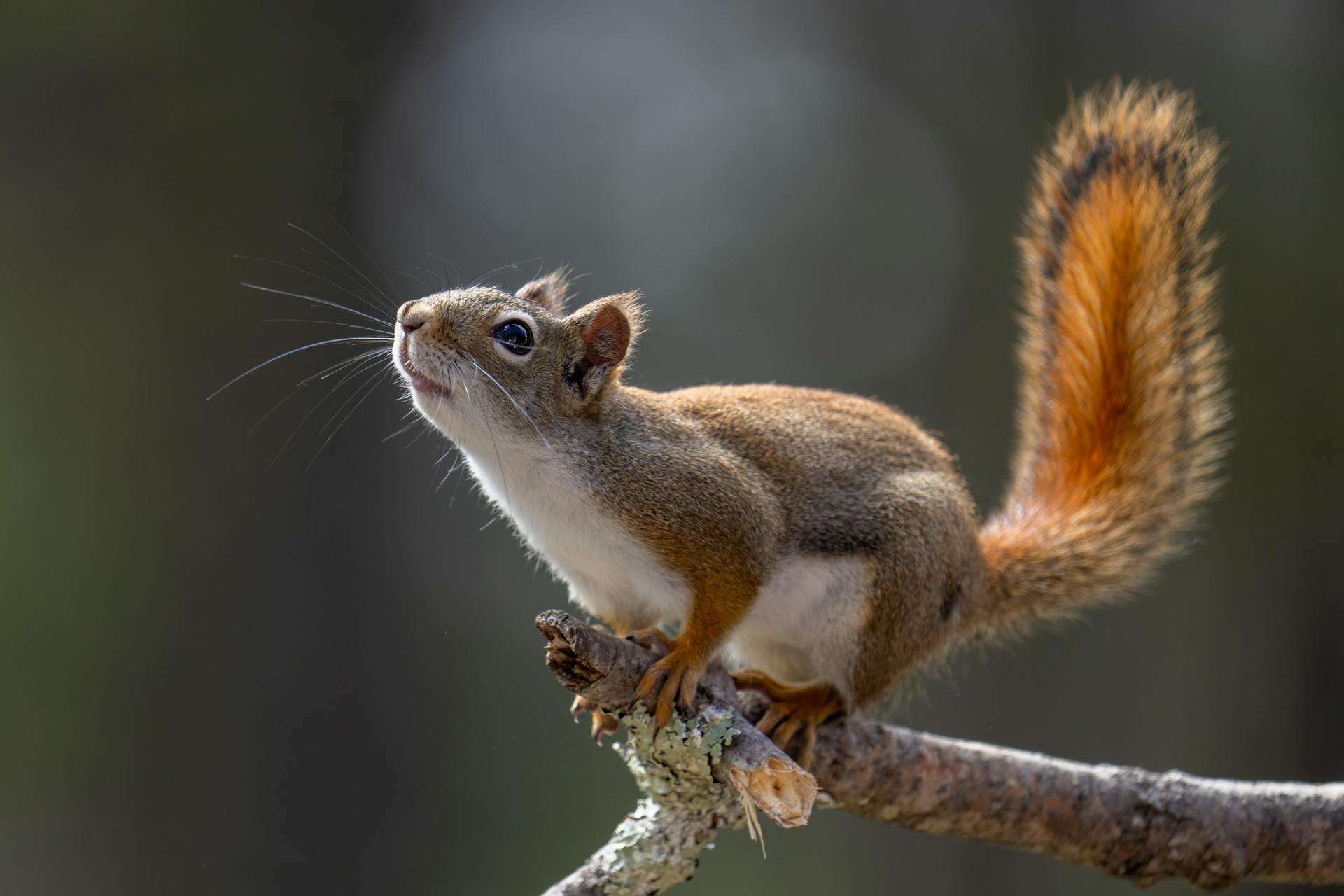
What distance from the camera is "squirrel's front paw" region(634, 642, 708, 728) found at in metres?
1.48

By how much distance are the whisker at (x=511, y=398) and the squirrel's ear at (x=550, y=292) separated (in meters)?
0.23

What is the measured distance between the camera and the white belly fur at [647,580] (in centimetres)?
159

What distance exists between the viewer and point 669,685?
4.88ft

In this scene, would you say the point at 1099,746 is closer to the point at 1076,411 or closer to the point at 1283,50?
the point at 1076,411

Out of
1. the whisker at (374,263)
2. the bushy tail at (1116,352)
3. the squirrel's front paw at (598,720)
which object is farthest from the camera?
the bushy tail at (1116,352)

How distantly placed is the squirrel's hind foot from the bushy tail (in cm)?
47

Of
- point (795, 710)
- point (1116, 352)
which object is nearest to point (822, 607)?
point (795, 710)

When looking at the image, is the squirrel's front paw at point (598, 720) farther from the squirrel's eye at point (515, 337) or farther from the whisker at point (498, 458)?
the squirrel's eye at point (515, 337)

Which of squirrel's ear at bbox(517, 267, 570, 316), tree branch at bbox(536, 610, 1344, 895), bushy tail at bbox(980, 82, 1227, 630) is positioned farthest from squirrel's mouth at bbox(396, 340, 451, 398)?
bushy tail at bbox(980, 82, 1227, 630)

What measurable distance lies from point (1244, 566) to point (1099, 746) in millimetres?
769

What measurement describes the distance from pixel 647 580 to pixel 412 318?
0.48 m

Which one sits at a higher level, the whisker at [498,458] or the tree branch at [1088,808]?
the whisker at [498,458]

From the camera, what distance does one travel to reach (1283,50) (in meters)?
3.82

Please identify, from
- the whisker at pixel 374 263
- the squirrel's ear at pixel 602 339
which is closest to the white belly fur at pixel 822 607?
the squirrel's ear at pixel 602 339
